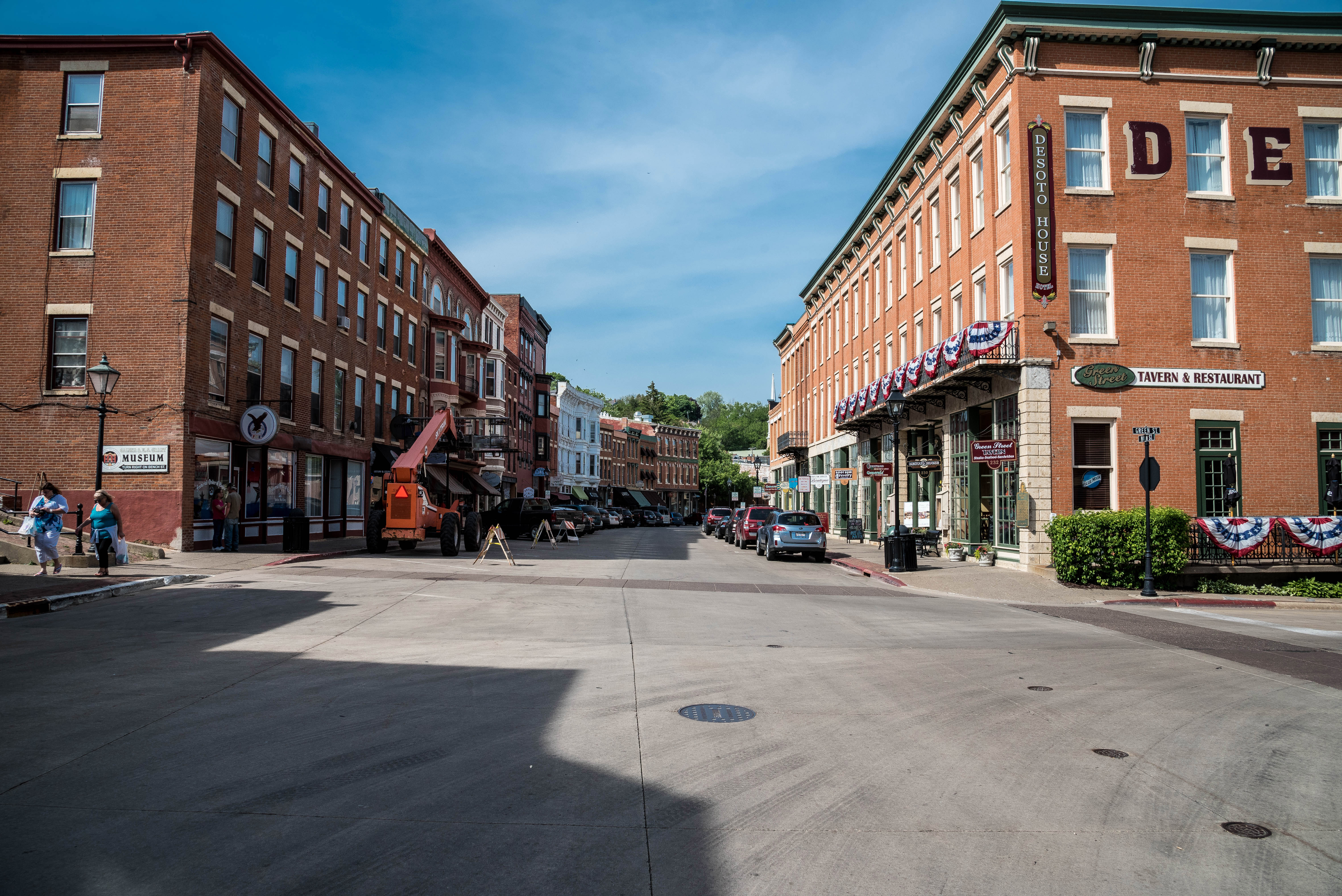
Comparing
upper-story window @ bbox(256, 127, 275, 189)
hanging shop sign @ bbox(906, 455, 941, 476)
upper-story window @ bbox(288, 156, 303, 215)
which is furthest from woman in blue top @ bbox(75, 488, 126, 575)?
hanging shop sign @ bbox(906, 455, 941, 476)

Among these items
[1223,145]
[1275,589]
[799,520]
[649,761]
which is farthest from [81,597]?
[1223,145]

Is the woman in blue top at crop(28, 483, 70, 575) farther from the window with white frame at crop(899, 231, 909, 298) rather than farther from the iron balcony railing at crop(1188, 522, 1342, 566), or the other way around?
the window with white frame at crop(899, 231, 909, 298)

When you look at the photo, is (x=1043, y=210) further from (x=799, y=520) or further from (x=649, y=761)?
(x=649, y=761)

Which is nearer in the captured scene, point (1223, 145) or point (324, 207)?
point (1223, 145)

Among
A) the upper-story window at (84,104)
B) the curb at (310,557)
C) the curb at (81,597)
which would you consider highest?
the upper-story window at (84,104)

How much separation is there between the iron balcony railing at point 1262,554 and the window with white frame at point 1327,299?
243 inches

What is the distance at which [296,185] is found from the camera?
98.1 ft

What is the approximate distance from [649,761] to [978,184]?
2415 centimetres

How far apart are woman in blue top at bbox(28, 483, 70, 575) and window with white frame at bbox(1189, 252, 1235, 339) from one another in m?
25.3

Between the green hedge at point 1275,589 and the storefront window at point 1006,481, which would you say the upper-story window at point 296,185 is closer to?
the storefront window at point 1006,481

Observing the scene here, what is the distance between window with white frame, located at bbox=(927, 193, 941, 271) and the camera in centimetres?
2927

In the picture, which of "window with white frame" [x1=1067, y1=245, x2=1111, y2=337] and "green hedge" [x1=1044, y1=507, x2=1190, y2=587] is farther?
"window with white frame" [x1=1067, y1=245, x2=1111, y2=337]

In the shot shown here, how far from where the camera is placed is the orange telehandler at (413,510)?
24.0m

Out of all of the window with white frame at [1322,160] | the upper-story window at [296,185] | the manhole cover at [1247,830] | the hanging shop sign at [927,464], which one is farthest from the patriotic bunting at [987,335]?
the upper-story window at [296,185]
